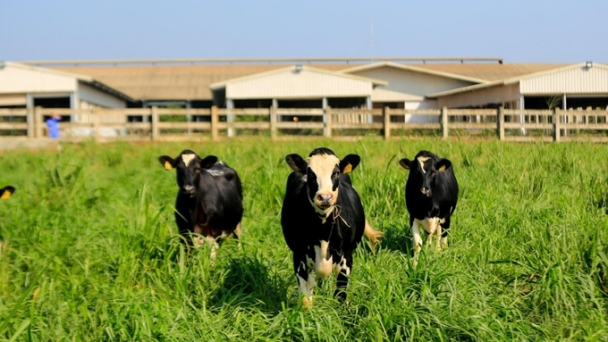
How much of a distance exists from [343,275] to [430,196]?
2608 mm

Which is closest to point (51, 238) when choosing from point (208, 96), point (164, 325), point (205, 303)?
point (205, 303)

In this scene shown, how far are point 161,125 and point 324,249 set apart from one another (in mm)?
16782

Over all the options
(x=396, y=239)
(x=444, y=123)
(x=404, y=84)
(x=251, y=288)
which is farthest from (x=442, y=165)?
(x=404, y=84)

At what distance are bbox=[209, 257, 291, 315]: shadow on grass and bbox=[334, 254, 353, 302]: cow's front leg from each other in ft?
1.50

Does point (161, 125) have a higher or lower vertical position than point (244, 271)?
higher

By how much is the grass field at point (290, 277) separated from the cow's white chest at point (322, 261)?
0.63 ft

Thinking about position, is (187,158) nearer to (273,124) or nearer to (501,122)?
(273,124)

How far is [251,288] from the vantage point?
6.46 metres

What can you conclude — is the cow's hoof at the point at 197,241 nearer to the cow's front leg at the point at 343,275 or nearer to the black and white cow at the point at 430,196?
the cow's front leg at the point at 343,275

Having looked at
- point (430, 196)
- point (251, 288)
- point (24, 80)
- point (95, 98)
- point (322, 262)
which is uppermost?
point (24, 80)

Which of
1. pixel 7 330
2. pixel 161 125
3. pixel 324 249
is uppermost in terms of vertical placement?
pixel 161 125

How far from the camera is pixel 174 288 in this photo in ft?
20.8

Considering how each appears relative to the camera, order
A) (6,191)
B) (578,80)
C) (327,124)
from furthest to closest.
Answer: (578,80), (327,124), (6,191)

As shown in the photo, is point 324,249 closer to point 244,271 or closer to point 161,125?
point 244,271
